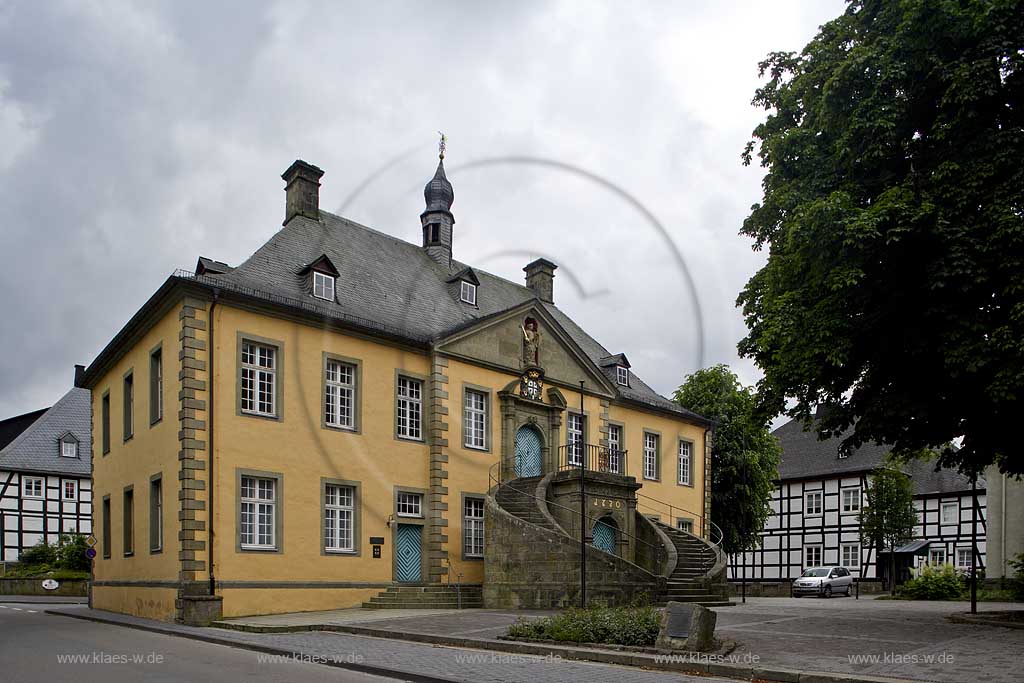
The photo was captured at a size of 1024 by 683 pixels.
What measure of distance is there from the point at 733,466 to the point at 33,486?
36.4 meters

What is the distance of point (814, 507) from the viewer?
172 feet

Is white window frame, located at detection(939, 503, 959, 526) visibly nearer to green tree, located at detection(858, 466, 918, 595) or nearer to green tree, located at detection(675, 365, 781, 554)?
green tree, located at detection(858, 466, 918, 595)

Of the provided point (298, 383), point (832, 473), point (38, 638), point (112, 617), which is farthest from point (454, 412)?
point (832, 473)

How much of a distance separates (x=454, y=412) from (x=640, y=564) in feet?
24.5

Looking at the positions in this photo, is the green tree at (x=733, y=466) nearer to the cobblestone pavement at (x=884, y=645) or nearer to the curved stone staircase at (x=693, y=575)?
the curved stone staircase at (x=693, y=575)

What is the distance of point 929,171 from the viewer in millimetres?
17484

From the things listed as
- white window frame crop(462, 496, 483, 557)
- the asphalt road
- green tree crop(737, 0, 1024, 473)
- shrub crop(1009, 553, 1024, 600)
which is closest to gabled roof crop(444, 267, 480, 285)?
white window frame crop(462, 496, 483, 557)

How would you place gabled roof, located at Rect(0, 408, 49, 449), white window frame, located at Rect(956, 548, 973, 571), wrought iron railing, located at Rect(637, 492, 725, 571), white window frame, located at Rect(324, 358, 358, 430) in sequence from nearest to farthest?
1. white window frame, located at Rect(324, 358, 358, 430)
2. wrought iron railing, located at Rect(637, 492, 725, 571)
3. white window frame, located at Rect(956, 548, 973, 571)
4. gabled roof, located at Rect(0, 408, 49, 449)

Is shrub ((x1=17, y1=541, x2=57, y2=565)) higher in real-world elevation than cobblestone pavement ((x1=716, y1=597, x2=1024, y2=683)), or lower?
lower

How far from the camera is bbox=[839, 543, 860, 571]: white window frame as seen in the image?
163 feet

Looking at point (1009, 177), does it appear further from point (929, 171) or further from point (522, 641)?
point (522, 641)

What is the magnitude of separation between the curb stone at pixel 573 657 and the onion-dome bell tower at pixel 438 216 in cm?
1834

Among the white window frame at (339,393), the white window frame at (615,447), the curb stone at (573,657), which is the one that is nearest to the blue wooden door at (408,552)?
the white window frame at (339,393)

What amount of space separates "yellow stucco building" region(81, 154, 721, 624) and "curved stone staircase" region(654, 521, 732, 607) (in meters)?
0.11
